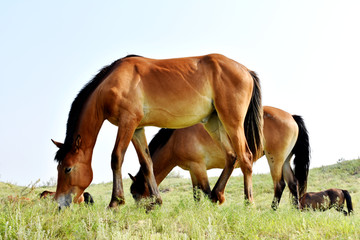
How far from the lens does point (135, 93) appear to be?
5.62 meters

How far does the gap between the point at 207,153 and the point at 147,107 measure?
11.0 feet

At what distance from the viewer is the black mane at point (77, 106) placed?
5762 mm

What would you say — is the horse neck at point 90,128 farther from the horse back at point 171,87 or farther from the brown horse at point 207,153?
the brown horse at point 207,153

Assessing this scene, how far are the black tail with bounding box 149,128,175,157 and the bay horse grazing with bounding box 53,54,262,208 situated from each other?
251cm

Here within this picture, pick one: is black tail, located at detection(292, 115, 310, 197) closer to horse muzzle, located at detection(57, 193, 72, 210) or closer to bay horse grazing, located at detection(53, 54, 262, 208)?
bay horse grazing, located at detection(53, 54, 262, 208)

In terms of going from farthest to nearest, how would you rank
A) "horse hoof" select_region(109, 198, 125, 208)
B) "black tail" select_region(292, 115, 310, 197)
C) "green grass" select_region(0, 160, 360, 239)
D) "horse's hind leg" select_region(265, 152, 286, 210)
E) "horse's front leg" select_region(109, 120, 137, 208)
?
1. "black tail" select_region(292, 115, 310, 197)
2. "horse's hind leg" select_region(265, 152, 286, 210)
3. "horse's front leg" select_region(109, 120, 137, 208)
4. "horse hoof" select_region(109, 198, 125, 208)
5. "green grass" select_region(0, 160, 360, 239)

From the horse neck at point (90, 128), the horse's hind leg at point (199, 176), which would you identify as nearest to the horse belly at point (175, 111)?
the horse neck at point (90, 128)

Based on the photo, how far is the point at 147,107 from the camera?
5.73 m

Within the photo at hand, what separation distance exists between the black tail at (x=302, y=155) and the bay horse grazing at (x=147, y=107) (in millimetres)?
4158

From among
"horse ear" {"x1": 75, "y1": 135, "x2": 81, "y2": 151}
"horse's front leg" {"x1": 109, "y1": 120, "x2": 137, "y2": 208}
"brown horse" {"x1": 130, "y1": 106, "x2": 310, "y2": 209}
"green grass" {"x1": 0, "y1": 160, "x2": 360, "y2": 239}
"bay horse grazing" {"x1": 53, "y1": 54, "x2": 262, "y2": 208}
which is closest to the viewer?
"green grass" {"x1": 0, "y1": 160, "x2": 360, "y2": 239}

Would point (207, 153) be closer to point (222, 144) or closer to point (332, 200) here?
point (222, 144)

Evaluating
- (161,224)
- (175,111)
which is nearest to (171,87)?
(175,111)

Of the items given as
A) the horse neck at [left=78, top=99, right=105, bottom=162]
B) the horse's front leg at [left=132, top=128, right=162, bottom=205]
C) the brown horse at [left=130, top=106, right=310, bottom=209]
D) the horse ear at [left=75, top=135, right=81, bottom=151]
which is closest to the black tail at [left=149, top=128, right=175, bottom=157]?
the brown horse at [left=130, top=106, right=310, bottom=209]

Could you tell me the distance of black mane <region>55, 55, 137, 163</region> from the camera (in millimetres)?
5762
